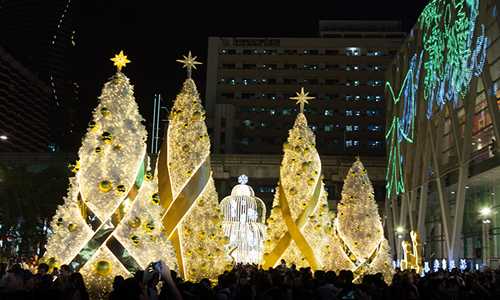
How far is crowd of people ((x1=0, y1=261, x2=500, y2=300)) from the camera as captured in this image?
605cm

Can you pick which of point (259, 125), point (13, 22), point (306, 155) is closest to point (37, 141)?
point (259, 125)

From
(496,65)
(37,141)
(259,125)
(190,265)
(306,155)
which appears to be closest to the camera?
(190,265)

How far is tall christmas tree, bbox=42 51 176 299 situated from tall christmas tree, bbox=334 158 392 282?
8.53 m

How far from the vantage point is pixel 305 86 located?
3455 inches

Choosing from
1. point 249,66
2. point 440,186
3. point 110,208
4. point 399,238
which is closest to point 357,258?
point 110,208

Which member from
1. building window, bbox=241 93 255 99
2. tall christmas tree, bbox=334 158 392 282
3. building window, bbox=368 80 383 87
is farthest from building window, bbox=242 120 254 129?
tall christmas tree, bbox=334 158 392 282

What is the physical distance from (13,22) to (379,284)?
31333 millimetres

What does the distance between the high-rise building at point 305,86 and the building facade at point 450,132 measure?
3519 centimetres

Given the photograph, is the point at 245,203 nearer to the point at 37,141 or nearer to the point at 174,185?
the point at 174,185

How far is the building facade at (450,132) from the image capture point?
30.9 meters

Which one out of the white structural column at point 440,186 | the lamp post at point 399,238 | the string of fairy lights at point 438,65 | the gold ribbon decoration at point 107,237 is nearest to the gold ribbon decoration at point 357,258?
the gold ribbon decoration at point 107,237

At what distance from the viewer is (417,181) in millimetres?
43500

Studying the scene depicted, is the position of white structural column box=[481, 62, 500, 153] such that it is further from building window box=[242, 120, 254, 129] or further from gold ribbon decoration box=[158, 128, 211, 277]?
building window box=[242, 120, 254, 129]

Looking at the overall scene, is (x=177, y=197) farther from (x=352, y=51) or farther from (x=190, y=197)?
(x=352, y=51)
